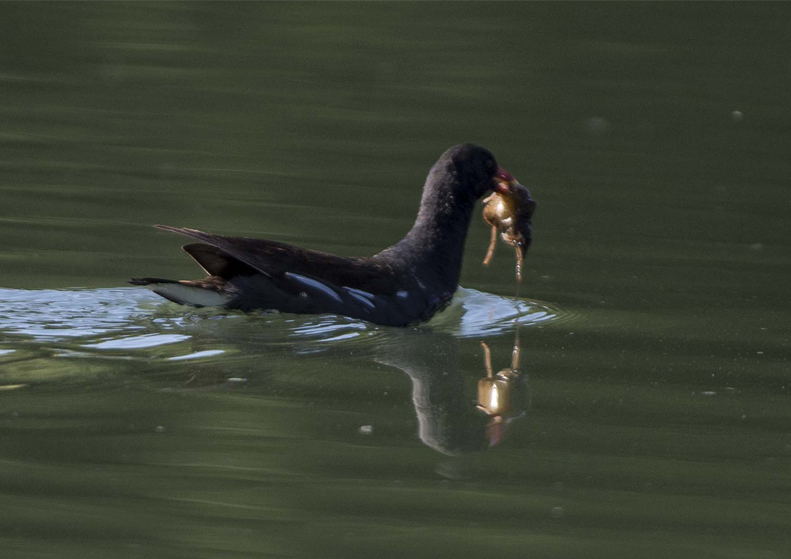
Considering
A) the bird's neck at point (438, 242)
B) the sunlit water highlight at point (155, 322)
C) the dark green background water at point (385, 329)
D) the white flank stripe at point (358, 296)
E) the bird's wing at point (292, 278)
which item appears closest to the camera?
the dark green background water at point (385, 329)

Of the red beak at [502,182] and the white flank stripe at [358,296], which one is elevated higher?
the red beak at [502,182]

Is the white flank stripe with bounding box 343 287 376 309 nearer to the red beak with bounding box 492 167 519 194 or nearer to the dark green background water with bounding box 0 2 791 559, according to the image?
the dark green background water with bounding box 0 2 791 559

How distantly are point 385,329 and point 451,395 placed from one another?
3.60 ft

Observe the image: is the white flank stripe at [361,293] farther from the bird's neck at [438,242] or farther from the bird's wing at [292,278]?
the bird's neck at [438,242]

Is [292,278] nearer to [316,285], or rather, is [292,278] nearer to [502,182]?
[316,285]

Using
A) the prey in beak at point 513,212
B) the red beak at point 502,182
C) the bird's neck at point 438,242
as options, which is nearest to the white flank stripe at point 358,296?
the bird's neck at point 438,242

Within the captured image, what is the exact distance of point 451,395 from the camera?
616 centimetres

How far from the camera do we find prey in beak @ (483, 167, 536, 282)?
7.83 meters

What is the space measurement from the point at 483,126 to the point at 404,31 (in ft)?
16.0

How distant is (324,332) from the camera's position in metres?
6.94

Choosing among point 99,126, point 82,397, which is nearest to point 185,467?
point 82,397

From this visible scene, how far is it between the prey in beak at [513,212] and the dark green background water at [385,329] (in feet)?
1.26

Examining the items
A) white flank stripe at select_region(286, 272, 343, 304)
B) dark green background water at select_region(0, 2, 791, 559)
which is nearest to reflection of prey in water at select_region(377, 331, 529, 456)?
dark green background water at select_region(0, 2, 791, 559)

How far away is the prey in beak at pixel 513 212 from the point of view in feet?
25.7
